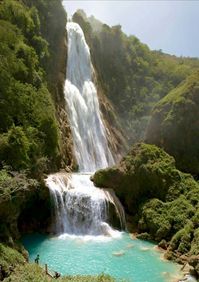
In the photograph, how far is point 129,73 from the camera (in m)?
73.9

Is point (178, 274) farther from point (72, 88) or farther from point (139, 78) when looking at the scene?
point (139, 78)

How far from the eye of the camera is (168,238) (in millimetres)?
33688

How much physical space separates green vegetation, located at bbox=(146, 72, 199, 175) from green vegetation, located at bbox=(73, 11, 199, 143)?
19.7 metres

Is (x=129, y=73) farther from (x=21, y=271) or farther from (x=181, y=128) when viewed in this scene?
(x=21, y=271)

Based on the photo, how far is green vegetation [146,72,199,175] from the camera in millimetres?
43906

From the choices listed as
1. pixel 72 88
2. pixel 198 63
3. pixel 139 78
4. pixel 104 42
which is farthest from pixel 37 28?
pixel 198 63

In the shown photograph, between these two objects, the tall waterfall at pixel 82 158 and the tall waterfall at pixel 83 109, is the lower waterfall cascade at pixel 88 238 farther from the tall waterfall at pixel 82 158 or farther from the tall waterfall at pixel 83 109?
the tall waterfall at pixel 83 109

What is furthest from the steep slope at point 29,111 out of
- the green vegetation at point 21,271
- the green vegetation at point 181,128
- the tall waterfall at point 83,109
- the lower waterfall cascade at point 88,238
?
the green vegetation at point 181,128

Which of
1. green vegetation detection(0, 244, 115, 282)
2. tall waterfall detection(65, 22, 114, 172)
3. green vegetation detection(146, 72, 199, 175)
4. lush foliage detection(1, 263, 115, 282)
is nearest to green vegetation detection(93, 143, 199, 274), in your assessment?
green vegetation detection(146, 72, 199, 175)

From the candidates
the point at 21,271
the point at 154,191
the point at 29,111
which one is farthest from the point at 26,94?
the point at 21,271

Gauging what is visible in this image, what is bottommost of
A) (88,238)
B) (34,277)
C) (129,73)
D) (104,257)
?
(104,257)

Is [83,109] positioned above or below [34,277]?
above

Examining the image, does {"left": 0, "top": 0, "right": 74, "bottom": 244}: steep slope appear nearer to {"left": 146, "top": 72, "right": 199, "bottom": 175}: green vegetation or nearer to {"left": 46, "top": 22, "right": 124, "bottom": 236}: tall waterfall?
{"left": 46, "top": 22, "right": 124, "bottom": 236}: tall waterfall

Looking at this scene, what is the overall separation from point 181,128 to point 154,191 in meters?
9.30
